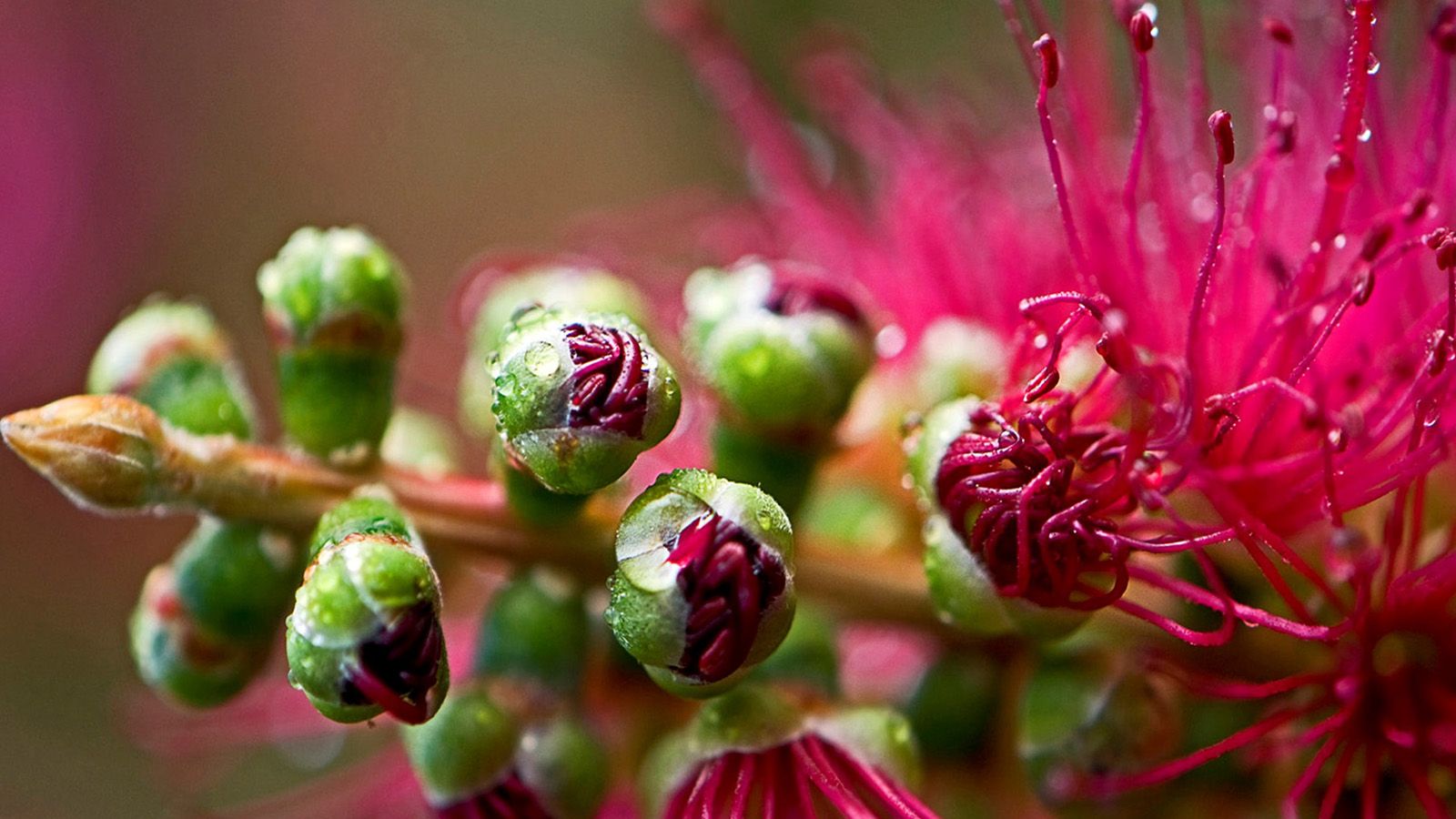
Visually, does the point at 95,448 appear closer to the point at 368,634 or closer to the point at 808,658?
the point at 368,634

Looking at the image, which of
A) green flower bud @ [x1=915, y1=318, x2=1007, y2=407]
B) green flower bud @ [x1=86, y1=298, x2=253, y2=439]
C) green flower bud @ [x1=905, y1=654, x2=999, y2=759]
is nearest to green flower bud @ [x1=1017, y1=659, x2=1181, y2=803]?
green flower bud @ [x1=905, y1=654, x2=999, y2=759]

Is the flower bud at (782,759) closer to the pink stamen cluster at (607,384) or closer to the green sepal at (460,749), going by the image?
the green sepal at (460,749)

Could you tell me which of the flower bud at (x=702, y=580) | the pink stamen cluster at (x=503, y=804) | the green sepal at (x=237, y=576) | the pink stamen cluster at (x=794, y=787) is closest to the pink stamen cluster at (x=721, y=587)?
the flower bud at (x=702, y=580)

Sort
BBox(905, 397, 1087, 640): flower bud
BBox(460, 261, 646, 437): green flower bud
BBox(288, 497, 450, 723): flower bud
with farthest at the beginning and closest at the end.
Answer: BBox(460, 261, 646, 437): green flower bud
BBox(905, 397, 1087, 640): flower bud
BBox(288, 497, 450, 723): flower bud

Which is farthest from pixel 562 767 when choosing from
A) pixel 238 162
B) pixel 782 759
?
pixel 238 162

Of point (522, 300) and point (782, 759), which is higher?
point (522, 300)

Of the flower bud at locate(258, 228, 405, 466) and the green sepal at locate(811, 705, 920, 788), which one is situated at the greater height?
the flower bud at locate(258, 228, 405, 466)

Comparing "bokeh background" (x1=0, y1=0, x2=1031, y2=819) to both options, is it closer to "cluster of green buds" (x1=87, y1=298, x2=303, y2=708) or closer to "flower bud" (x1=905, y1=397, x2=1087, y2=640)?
"cluster of green buds" (x1=87, y1=298, x2=303, y2=708)
